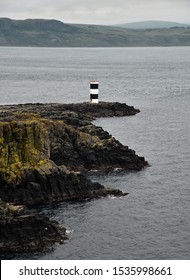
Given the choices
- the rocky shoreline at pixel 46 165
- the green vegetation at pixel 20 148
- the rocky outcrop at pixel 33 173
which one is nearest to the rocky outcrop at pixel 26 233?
the rocky shoreline at pixel 46 165

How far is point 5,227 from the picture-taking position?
6231 centimetres

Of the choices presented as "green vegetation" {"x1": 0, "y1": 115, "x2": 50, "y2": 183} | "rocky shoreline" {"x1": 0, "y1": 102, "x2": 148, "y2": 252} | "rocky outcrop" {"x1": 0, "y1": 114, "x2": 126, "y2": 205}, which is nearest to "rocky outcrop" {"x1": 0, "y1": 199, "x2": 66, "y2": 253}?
"rocky shoreline" {"x1": 0, "y1": 102, "x2": 148, "y2": 252}

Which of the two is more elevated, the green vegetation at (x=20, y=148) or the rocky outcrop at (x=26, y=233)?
the green vegetation at (x=20, y=148)

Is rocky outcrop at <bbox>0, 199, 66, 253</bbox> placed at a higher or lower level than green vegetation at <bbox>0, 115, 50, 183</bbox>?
lower

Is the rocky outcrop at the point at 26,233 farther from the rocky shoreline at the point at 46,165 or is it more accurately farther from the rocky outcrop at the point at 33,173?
the rocky outcrop at the point at 33,173

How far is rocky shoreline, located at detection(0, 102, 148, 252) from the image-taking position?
63250 millimetres

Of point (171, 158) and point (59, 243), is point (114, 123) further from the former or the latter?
point (59, 243)

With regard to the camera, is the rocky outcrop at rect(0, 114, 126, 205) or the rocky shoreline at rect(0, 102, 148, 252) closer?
the rocky shoreline at rect(0, 102, 148, 252)

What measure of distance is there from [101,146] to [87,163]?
421cm

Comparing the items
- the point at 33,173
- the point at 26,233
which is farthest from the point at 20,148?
the point at 26,233

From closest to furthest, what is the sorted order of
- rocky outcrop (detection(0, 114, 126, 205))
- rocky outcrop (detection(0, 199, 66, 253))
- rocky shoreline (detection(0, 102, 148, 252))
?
rocky outcrop (detection(0, 199, 66, 253)), rocky shoreline (detection(0, 102, 148, 252)), rocky outcrop (detection(0, 114, 126, 205))

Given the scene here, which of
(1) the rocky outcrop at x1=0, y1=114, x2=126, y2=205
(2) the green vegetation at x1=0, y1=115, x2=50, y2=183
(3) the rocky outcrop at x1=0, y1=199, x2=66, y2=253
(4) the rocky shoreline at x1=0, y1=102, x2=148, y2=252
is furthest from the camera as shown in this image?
(2) the green vegetation at x1=0, y1=115, x2=50, y2=183

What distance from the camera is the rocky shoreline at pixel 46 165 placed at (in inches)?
2490

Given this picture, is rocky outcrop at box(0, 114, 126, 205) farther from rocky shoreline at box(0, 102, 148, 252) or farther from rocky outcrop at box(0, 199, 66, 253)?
rocky outcrop at box(0, 199, 66, 253)
